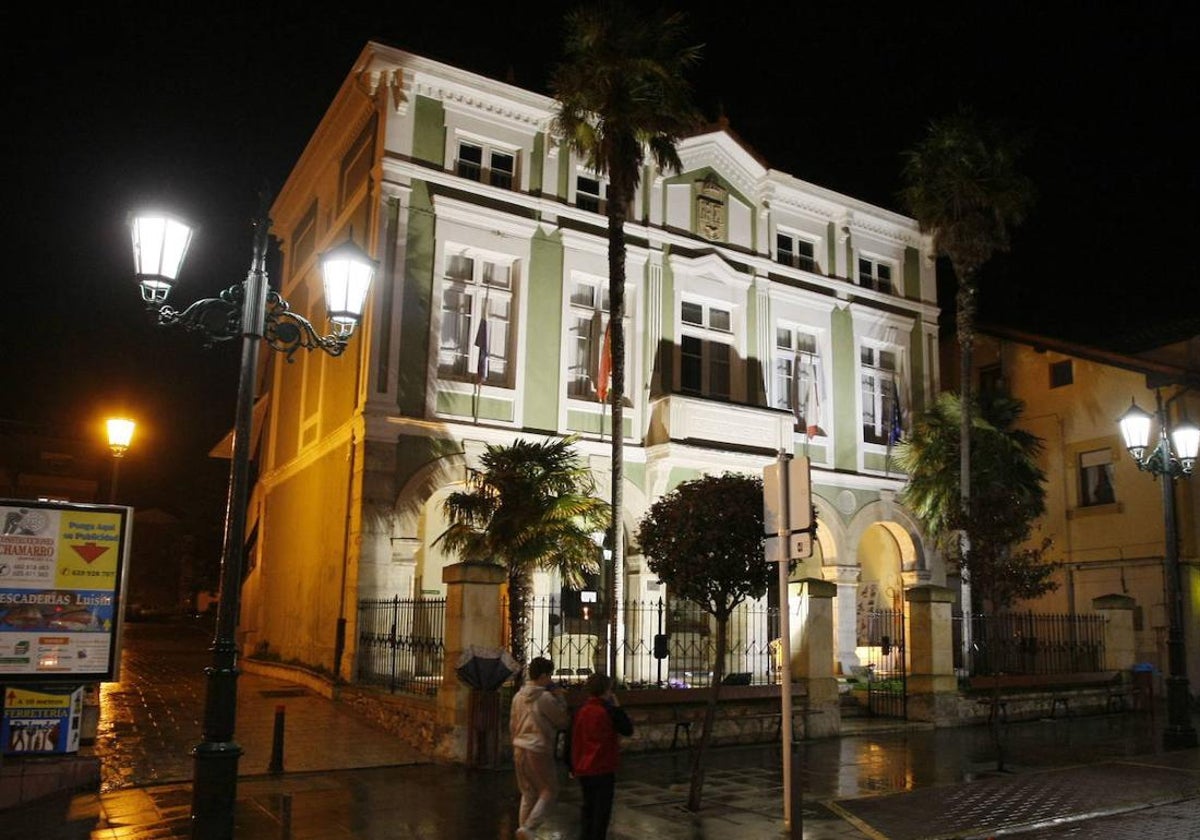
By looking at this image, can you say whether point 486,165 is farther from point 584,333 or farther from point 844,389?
point 844,389

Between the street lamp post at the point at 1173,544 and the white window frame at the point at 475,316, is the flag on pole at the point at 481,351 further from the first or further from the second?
the street lamp post at the point at 1173,544

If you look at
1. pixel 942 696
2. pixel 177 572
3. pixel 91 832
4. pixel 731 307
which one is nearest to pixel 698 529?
pixel 91 832

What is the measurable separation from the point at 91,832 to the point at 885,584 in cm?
2374

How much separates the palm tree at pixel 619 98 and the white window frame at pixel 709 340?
5107 millimetres

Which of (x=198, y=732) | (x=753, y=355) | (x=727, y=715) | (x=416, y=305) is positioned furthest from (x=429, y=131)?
(x=727, y=715)

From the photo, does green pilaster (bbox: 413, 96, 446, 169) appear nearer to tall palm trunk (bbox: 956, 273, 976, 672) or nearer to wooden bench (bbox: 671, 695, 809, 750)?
wooden bench (bbox: 671, 695, 809, 750)

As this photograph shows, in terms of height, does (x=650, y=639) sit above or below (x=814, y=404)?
below

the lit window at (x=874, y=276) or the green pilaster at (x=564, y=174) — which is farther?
the lit window at (x=874, y=276)

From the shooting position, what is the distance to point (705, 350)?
24281 mm

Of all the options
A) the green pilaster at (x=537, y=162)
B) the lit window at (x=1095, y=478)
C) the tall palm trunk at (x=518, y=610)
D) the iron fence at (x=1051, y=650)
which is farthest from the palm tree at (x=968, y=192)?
the tall palm trunk at (x=518, y=610)

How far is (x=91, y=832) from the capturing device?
9.36 m

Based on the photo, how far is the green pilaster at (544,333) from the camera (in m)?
21.4

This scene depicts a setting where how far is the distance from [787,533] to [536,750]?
9.70ft

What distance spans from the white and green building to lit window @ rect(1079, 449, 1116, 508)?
17.8ft
